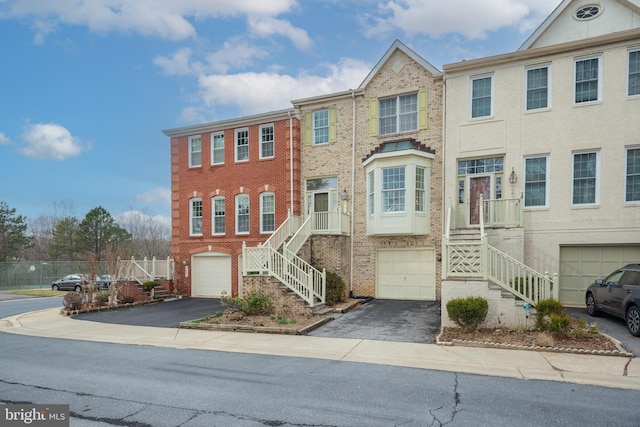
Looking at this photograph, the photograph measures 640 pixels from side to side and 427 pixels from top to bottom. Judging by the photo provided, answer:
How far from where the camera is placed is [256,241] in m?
18.7

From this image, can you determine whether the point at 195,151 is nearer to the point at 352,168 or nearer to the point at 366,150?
the point at 352,168

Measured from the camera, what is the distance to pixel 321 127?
17703 millimetres

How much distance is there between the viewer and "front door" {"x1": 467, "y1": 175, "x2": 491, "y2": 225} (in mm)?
14273

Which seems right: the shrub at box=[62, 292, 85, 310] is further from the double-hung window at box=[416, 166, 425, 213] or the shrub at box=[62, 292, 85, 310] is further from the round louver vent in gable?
the round louver vent in gable

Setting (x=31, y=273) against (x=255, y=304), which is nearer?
(x=255, y=304)

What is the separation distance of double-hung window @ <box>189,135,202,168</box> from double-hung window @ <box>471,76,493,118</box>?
45.2 feet

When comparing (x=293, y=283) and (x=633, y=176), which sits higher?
(x=633, y=176)

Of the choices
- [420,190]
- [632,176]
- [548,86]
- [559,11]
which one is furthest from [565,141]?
[420,190]

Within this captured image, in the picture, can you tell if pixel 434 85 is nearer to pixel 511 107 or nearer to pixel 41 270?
pixel 511 107

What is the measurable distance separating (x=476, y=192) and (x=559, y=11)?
7.32 metres

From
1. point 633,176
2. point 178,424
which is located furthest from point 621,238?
point 178,424

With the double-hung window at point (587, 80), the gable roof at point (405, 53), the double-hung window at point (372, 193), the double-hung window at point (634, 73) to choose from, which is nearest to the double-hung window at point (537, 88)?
the double-hung window at point (587, 80)

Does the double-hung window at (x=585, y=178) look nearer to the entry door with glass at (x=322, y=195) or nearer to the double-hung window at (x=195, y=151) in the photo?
the entry door with glass at (x=322, y=195)

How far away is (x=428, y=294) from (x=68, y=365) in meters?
12.1
